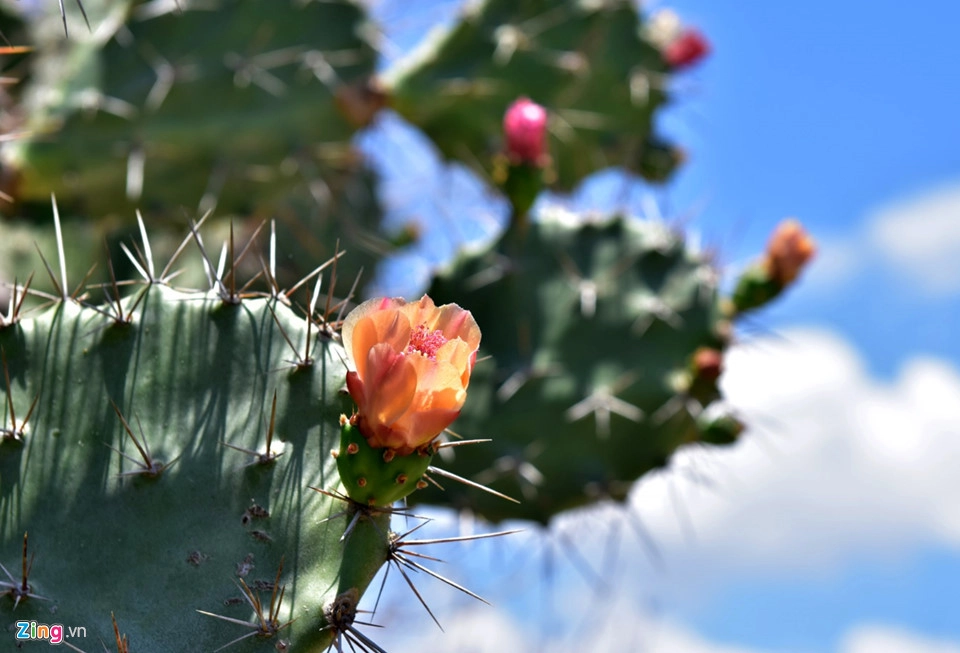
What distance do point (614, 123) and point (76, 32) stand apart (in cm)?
157

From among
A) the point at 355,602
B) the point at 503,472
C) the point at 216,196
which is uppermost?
the point at 216,196

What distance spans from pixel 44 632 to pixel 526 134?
146 cm

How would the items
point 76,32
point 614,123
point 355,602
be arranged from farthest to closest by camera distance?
point 614,123 → point 76,32 → point 355,602

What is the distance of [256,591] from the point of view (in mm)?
1202

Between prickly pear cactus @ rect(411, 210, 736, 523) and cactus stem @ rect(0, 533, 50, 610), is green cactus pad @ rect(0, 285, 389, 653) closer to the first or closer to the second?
cactus stem @ rect(0, 533, 50, 610)

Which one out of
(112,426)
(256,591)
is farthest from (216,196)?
(256,591)

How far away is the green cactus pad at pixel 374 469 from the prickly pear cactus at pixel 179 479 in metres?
0.04

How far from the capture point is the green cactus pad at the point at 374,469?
1133mm

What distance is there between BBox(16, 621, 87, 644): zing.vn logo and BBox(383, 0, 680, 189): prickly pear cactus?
6.92 feet

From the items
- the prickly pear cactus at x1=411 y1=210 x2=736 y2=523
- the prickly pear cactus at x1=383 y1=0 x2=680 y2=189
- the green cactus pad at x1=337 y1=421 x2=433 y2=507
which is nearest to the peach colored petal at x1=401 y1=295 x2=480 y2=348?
the green cactus pad at x1=337 y1=421 x2=433 y2=507

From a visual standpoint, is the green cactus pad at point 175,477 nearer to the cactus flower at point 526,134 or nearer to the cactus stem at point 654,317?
the cactus flower at point 526,134

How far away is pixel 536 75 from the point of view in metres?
3.11

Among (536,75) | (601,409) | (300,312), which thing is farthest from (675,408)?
(536,75)

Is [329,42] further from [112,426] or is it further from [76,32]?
[112,426]
